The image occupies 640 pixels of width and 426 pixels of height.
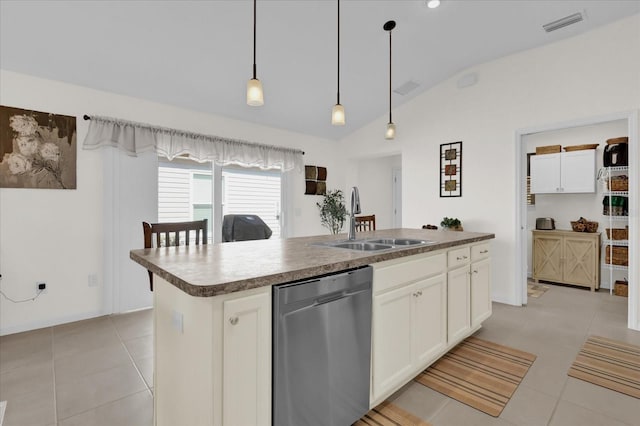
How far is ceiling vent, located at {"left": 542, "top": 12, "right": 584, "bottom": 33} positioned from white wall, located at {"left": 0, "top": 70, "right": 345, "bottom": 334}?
399cm

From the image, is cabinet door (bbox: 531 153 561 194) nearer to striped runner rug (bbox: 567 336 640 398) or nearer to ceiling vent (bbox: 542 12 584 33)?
ceiling vent (bbox: 542 12 584 33)

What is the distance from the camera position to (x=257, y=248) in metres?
1.92

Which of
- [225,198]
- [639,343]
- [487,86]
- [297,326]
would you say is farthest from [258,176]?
[639,343]

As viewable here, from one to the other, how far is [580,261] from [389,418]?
422 cm

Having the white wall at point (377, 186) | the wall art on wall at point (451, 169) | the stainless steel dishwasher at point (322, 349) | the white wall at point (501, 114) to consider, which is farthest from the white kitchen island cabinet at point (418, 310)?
the white wall at point (377, 186)

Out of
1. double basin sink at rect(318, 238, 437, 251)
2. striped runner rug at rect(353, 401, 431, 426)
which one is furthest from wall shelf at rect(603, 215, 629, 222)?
striped runner rug at rect(353, 401, 431, 426)

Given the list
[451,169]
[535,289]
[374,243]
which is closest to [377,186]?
[451,169]

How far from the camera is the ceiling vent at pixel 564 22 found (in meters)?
2.92

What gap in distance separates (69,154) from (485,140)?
4.64 m

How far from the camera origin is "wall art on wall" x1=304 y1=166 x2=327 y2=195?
516cm

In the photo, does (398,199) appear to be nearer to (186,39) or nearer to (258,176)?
(258,176)

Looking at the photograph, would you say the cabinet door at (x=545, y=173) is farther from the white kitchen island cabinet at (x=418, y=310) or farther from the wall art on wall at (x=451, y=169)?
the white kitchen island cabinet at (x=418, y=310)

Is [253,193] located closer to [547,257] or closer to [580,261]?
[547,257]

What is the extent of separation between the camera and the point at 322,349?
4.54 ft
